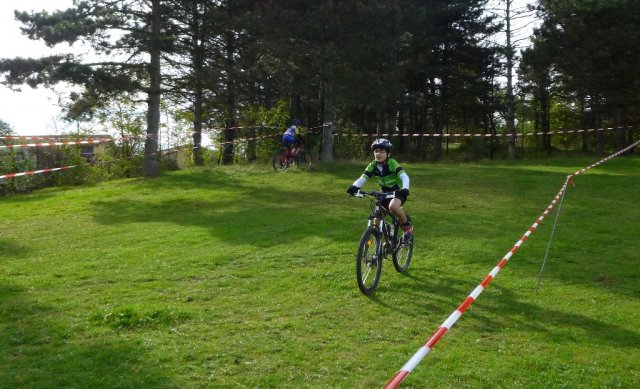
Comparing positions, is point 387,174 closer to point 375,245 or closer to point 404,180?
point 404,180

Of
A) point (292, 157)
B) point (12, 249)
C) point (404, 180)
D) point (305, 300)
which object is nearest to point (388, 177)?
point (404, 180)

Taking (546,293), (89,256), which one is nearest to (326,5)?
(89,256)

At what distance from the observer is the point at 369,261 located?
745 centimetres

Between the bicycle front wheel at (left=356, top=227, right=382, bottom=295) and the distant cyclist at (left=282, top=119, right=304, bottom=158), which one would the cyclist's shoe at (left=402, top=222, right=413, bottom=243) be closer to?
the bicycle front wheel at (left=356, top=227, right=382, bottom=295)

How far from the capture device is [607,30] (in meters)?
27.1

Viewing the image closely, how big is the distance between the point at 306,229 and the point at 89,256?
4.16m

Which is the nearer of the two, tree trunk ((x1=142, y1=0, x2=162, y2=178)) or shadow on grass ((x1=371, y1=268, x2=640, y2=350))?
shadow on grass ((x1=371, y1=268, x2=640, y2=350))

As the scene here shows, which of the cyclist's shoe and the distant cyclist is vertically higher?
the distant cyclist

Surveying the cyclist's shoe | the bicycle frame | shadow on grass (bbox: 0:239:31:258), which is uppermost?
the bicycle frame

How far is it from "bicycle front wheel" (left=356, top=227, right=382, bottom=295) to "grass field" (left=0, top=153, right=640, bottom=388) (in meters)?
0.19

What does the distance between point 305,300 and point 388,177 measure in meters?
2.08

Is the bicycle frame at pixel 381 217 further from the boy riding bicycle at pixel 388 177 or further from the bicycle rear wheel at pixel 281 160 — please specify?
the bicycle rear wheel at pixel 281 160

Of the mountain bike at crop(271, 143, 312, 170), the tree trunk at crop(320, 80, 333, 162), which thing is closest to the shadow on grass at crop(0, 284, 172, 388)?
the mountain bike at crop(271, 143, 312, 170)

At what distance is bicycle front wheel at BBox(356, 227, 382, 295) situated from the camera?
721 centimetres
